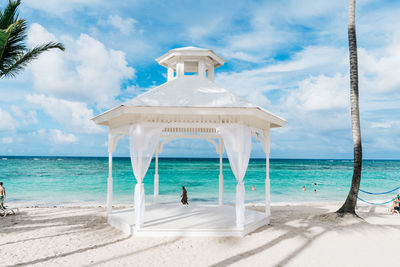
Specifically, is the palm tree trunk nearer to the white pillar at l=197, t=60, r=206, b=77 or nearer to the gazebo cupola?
the gazebo cupola

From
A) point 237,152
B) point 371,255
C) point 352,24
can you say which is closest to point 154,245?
point 237,152

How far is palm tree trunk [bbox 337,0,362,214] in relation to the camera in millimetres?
9164

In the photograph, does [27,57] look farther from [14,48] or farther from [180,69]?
[180,69]

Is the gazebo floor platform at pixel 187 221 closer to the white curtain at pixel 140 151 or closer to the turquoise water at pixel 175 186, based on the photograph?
the white curtain at pixel 140 151

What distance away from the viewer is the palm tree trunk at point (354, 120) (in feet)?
30.1

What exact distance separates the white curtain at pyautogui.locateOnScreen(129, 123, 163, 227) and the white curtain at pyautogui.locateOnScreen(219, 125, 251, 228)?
64.5 inches

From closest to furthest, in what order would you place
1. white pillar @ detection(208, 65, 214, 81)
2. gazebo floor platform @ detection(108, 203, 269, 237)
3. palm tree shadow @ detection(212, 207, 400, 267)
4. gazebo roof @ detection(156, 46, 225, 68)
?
1. palm tree shadow @ detection(212, 207, 400, 267)
2. gazebo floor platform @ detection(108, 203, 269, 237)
3. gazebo roof @ detection(156, 46, 225, 68)
4. white pillar @ detection(208, 65, 214, 81)

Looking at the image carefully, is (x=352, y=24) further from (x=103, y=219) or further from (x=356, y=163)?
(x=103, y=219)

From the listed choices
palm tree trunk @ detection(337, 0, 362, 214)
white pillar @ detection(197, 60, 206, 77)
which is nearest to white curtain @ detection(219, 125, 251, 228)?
white pillar @ detection(197, 60, 206, 77)

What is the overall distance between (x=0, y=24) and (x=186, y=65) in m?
5.32

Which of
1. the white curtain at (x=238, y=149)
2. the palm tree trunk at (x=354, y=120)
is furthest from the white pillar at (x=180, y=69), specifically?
the palm tree trunk at (x=354, y=120)

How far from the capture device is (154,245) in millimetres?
6477

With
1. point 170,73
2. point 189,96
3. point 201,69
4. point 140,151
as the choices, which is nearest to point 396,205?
point 201,69

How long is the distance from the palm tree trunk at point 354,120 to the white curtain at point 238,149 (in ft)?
13.8
